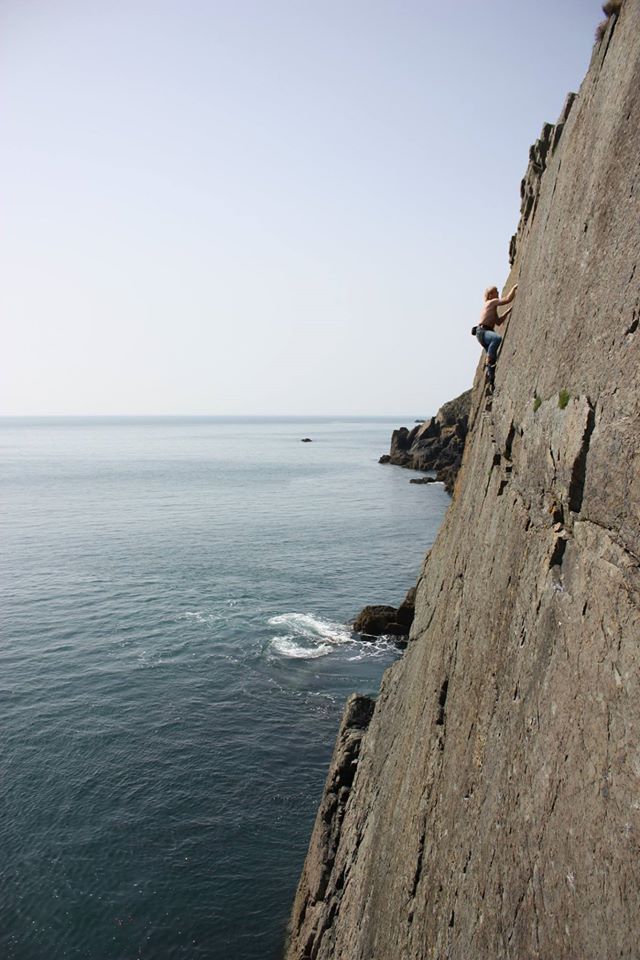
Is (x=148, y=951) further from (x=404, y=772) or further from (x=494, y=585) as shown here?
(x=494, y=585)

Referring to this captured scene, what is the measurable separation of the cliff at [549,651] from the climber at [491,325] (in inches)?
37.4

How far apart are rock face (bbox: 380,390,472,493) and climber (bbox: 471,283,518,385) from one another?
83.7 metres

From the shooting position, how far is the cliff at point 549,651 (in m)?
4.91

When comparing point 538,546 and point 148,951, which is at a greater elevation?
point 538,546

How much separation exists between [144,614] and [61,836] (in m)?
19.6

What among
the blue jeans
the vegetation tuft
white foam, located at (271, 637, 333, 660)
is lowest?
white foam, located at (271, 637, 333, 660)

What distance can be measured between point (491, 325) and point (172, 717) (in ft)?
70.6

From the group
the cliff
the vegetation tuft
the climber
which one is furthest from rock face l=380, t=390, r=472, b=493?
the vegetation tuft

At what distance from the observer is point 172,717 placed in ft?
88.2

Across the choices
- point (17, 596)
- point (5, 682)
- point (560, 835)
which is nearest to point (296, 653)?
point (5, 682)

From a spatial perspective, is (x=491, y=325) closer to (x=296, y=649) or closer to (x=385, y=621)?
(x=296, y=649)

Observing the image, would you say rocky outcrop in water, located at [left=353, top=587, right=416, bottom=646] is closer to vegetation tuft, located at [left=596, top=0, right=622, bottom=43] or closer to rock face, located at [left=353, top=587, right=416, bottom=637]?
rock face, located at [left=353, top=587, right=416, bottom=637]

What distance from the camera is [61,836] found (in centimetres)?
1997

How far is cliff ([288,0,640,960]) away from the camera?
4.91 m
